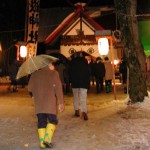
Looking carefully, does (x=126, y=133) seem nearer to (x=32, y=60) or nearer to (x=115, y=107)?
(x=32, y=60)

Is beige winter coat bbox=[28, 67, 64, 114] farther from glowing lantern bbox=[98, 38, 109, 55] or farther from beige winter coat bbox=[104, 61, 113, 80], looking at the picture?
beige winter coat bbox=[104, 61, 113, 80]

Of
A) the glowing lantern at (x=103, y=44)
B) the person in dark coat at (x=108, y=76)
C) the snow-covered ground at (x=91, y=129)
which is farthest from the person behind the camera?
the person in dark coat at (x=108, y=76)

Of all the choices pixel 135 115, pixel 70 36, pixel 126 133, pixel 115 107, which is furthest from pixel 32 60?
pixel 70 36

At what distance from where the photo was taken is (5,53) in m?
36.3

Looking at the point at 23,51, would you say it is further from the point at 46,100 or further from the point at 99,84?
the point at 46,100

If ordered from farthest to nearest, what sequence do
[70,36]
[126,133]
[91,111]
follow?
[70,36]
[91,111]
[126,133]

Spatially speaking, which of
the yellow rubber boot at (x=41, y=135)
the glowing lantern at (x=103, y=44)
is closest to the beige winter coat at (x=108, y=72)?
the glowing lantern at (x=103, y=44)

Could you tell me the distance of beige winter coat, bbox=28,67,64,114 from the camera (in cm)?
714

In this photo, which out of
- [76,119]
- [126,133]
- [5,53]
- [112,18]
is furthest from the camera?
[5,53]

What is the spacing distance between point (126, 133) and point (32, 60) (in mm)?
2982

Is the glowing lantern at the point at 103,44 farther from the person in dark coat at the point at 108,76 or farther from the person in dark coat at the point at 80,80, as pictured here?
the person in dark coat at the point at 80,80

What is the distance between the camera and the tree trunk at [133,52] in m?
13.3

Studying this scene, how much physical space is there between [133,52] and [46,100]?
22.6 feet

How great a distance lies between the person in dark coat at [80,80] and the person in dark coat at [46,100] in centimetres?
294
